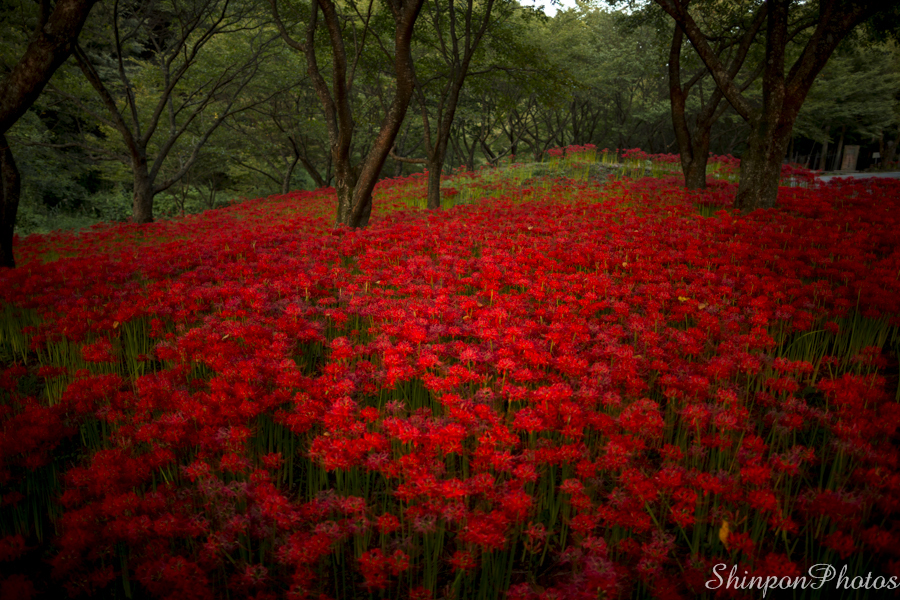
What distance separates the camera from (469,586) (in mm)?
2273

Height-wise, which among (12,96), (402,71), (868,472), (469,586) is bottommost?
(469,586)

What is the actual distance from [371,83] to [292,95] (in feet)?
11.9

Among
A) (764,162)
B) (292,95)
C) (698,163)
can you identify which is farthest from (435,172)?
(292,95)

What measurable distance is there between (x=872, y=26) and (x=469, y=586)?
48.4 ft

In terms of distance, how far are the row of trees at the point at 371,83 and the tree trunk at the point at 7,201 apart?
0.02 metres

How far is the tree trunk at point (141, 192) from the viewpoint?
13.8m

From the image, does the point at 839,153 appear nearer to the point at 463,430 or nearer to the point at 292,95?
the point at 292,95

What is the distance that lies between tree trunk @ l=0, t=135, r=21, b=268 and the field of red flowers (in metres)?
1.75

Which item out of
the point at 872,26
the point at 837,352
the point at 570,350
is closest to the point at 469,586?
the point at 570,350

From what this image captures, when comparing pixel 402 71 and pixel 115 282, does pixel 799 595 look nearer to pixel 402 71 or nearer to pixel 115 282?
pixel 115 282

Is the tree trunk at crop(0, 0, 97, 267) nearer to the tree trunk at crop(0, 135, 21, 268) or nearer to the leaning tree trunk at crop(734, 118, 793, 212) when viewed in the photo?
the tree trunk at crop(0, 135, 21, 268)

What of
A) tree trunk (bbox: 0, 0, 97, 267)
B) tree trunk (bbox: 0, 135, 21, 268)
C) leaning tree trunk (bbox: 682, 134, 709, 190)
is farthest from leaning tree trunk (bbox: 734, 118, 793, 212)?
tree trunk (bbox: 0, 135, 21, 268)

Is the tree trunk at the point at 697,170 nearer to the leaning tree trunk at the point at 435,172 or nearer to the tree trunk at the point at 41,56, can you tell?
the leaning tree trunk at the point at 435,172

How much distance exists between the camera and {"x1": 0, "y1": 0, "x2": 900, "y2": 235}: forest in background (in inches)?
530
